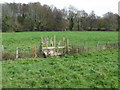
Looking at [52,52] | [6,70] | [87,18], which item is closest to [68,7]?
[87,18]

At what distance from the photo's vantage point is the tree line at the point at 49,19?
50.8 metres

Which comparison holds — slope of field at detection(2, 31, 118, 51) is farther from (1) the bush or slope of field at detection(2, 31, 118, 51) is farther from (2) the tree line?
(2) the tree line

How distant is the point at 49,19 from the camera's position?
187ft

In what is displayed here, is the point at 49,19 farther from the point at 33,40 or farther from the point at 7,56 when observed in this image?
the point at 7,56

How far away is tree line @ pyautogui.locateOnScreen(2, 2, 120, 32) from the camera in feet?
167

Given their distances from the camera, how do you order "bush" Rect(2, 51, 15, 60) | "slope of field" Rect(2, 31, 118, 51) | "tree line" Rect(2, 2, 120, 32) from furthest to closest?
"tree line" Rect(2, 2, 120, 32), "slope of field" Rect(2, 31, 118, 51), "bush" Rect(2, 51, 15, 60)

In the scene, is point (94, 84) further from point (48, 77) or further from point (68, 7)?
point (68, 7)

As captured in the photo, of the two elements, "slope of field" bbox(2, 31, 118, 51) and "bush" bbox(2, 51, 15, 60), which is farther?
"slope of field" bbox(2, 31, 118, 51)

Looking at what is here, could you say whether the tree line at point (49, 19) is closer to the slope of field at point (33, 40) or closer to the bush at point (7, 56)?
the slope of field at point (33, 40)

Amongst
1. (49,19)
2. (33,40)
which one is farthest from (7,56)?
(49,19)

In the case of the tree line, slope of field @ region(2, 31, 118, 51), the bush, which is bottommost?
the bush

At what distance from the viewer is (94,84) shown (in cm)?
570

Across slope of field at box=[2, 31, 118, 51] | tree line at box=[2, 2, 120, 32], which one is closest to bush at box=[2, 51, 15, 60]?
slope of field at box=[2, 31, 118, 51]

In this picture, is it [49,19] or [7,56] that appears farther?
[49,19]
